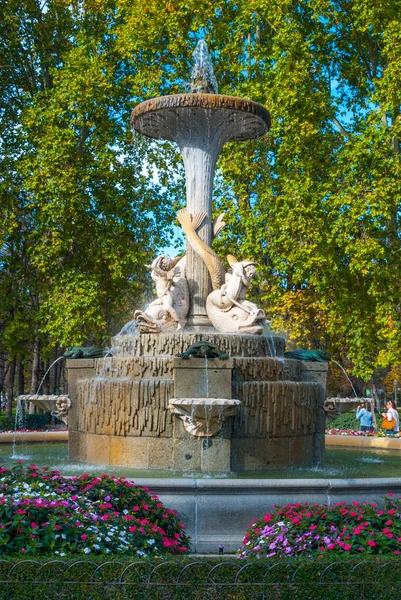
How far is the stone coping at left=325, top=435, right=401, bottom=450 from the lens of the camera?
600 inches

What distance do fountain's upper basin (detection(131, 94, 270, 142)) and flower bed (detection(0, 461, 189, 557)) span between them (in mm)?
7573

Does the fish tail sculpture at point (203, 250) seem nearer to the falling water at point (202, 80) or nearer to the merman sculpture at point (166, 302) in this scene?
the merman sculpture at point (166, 302)

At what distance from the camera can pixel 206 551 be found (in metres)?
7.91

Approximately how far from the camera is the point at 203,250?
44.9 ft

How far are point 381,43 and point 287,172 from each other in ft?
17.4

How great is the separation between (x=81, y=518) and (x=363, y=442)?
10687 millimetres

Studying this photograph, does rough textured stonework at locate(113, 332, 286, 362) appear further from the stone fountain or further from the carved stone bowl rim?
the carved stone bowl rim

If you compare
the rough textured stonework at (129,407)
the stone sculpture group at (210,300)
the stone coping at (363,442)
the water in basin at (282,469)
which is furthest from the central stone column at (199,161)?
the stone coping at (363,442)

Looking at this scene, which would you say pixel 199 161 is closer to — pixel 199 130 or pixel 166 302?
pixel 199 130

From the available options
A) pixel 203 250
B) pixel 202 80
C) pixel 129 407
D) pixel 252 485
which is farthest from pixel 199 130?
pixel 252 485

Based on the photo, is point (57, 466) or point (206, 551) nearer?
point (206, 551)

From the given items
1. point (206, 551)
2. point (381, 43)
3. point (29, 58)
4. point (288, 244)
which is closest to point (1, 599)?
point (206, 551)

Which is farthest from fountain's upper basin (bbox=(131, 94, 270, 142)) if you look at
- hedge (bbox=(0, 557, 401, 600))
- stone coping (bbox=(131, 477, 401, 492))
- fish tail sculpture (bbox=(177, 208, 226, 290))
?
hedge (bbox=(0, 557, 401, 600))

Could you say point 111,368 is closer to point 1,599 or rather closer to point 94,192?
point 1,599
